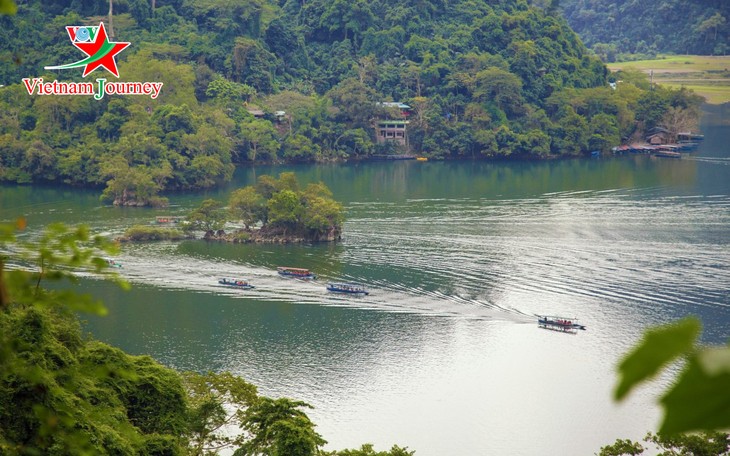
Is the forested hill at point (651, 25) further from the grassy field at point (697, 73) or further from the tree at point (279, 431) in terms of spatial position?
the tree at point (279, 431)

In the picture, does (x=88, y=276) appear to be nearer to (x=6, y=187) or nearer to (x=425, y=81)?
(x=6, y=187)

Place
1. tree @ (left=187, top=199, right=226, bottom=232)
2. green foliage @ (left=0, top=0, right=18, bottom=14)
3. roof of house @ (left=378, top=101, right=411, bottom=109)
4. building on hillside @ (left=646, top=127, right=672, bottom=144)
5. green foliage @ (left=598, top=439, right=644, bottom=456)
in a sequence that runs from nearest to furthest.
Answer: green foliage @ (left=0, top=0, right=18, bottom=14) → green foliage @ (left=598, top=439, right=644, bottom=456) → tree @ (left=187, top=199, right=226, bottom=232) → roof of house @ (left=378, top=101, right=411, bottom=109) → building on hillside @ (left=646, top=127, right=672, bottom=144)

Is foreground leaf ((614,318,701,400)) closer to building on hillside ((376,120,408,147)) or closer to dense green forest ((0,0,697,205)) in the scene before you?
dense green forest ((0,0,697,205))

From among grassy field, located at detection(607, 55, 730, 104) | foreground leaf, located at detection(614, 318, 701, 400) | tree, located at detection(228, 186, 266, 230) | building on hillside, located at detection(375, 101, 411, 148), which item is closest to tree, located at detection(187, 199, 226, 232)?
tree, located at detection(228, 186, 266, 230)

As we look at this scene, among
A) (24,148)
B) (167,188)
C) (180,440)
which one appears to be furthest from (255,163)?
(180,440)

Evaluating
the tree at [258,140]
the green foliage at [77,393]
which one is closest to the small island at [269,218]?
the tree at [258,140]

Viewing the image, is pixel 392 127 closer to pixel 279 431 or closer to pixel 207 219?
pixel 207 219
